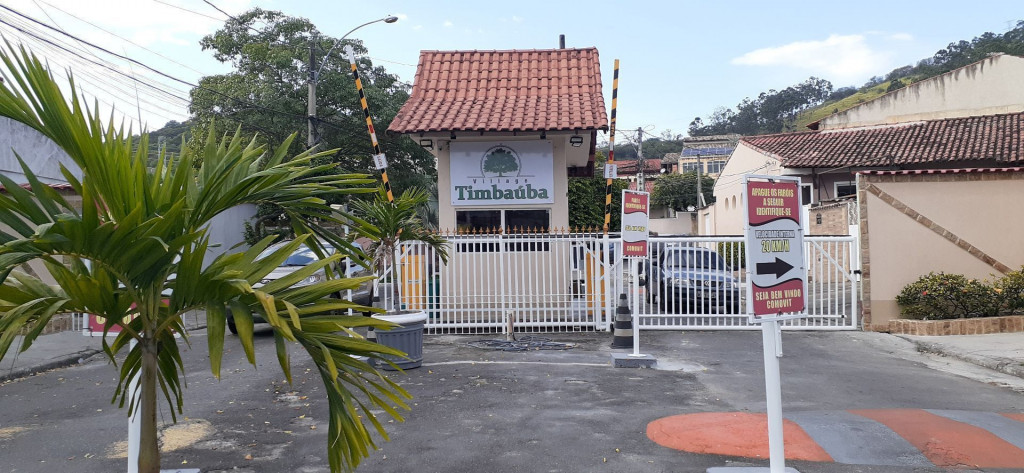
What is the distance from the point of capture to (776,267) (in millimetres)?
5027

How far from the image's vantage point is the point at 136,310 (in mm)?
3541

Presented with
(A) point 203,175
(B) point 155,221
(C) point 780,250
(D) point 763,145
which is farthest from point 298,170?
(D) point 763,145

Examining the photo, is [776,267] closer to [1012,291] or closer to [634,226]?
[634,226]

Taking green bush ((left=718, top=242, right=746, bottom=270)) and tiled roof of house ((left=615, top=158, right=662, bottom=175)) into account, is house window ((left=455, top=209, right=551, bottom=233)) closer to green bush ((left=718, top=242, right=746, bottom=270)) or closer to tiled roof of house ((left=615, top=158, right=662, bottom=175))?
green bush ((left=718, top=242, right=746, bottom=270))

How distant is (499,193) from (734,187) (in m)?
26.2

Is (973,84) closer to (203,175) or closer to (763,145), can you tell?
(763,145)

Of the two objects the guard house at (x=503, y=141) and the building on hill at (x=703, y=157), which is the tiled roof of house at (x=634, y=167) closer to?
the building on hill at (x=703, y=157)

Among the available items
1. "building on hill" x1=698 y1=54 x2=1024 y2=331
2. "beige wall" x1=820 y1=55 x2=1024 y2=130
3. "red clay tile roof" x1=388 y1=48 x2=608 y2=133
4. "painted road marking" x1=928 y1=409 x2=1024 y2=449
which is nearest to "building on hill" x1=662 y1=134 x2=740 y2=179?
"building on hill" x1=698 y1=54 x2=1024 y2=331

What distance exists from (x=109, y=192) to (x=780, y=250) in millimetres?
4044

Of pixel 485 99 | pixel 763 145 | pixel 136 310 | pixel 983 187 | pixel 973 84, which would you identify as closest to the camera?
pixel 136 310

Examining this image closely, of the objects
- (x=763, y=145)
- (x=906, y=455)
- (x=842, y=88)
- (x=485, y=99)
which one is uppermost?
(x=842, y=88)

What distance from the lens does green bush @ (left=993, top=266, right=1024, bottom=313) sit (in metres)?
12.2

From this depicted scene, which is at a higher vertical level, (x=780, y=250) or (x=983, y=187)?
(x=983, y=187)

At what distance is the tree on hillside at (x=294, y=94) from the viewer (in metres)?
24.7
